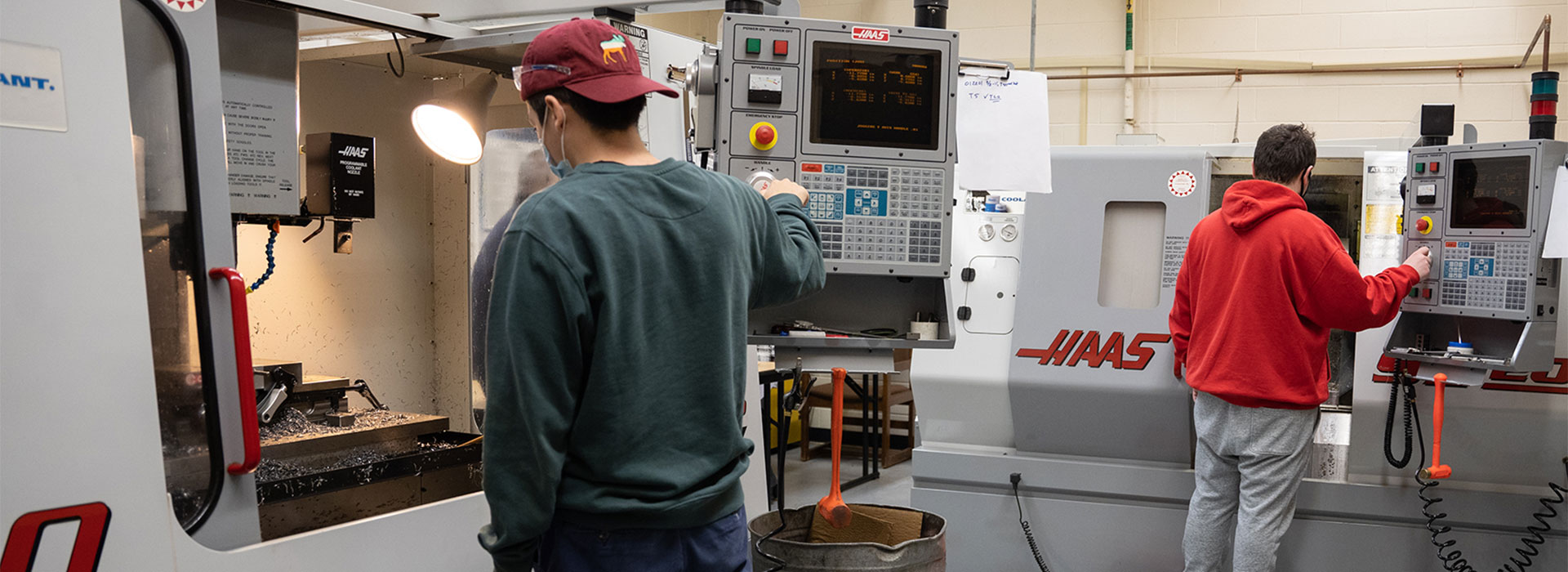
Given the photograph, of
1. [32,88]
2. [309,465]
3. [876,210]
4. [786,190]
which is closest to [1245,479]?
[876,210]

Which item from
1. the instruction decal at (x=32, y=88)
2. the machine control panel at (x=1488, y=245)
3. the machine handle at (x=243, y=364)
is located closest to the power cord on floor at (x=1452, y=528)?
the machine control panel at (x=1488, y=245)

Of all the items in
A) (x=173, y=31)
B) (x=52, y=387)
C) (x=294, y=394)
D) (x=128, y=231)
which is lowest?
(x=294, y=394)

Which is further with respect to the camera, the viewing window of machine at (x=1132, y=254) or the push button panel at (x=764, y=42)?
the viewing window of machine at (x=1132, y=254)

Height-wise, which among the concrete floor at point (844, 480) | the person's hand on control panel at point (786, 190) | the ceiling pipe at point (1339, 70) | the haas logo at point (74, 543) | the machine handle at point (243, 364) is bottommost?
the concrete floor at point (844, 480)

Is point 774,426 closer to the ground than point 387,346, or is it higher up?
closer to the ground

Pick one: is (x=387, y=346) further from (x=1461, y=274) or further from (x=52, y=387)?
(x=1461, y=274)

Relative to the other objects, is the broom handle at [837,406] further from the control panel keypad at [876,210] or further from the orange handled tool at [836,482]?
the control panel keypad at [876,210]

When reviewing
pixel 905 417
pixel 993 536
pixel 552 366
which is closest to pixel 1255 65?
pixel 905 417

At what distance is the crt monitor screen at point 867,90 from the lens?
204 centimetres

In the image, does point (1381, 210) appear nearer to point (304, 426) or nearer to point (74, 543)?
point (304, 426)

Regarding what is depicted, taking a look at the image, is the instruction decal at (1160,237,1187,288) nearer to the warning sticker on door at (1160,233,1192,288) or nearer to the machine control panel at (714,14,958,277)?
the warning sticker on door at (1160,233,1192,288)

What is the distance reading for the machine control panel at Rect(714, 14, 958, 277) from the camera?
6.62 feet

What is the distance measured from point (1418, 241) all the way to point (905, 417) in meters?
4.10

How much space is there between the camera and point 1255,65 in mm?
5906
